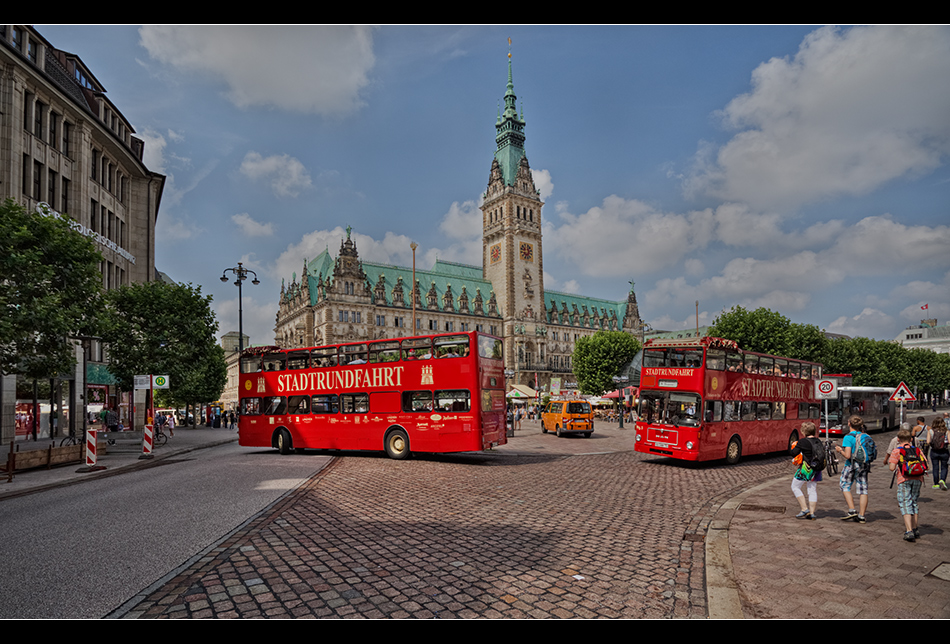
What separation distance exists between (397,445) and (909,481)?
16.2m

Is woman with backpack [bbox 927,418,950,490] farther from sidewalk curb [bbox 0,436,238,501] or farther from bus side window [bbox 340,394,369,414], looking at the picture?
sidewalk curb [bbox 0,436,238,501]

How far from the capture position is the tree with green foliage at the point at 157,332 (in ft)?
102

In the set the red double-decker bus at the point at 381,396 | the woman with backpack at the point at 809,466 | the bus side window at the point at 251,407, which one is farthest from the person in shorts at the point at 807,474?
the bus side window at the point at 251,407

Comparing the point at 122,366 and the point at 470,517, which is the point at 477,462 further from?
the point at 122,366

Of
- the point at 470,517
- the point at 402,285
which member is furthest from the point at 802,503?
the point at 402,285

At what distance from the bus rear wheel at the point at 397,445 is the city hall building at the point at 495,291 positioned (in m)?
78.3

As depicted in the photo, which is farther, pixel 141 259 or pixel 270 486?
pixel 141 259

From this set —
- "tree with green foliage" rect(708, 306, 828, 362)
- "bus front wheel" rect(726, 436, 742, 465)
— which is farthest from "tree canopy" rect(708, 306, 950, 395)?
"bus front wheel" rect(726, 436, 742, 465)

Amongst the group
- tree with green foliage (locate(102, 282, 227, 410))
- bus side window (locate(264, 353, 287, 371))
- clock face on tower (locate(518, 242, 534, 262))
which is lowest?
bus side window (locate(264, 353, 287, 371))

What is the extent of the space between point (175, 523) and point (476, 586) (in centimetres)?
612

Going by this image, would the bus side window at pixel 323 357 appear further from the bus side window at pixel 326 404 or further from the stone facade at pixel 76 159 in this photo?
the stone facade at pixel 76 159

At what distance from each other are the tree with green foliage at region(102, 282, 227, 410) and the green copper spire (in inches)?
3523

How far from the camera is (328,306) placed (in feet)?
311

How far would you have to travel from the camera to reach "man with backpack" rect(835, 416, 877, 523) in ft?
34.1
